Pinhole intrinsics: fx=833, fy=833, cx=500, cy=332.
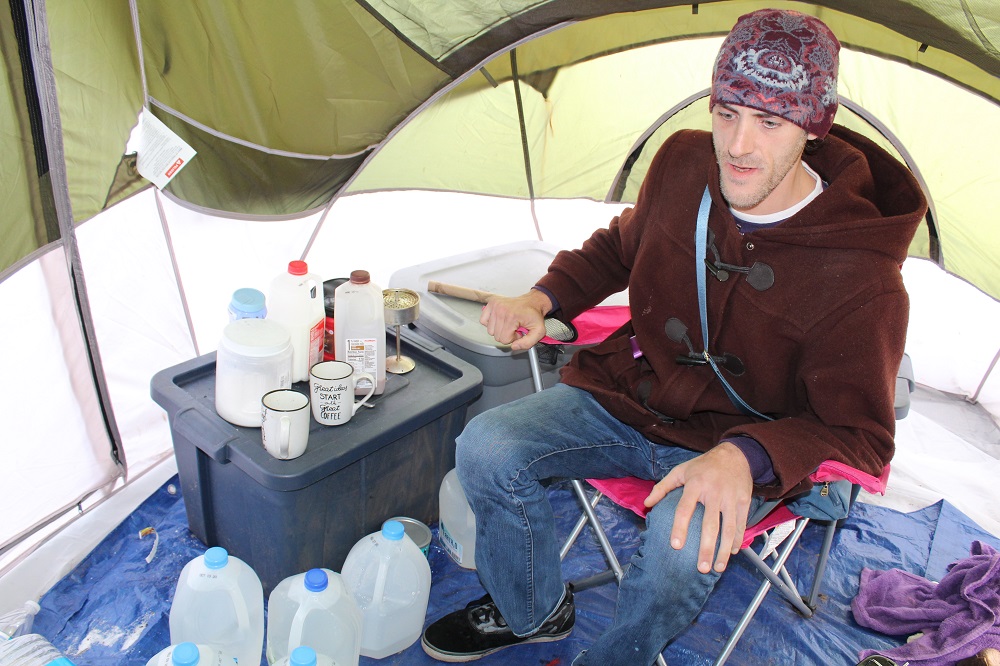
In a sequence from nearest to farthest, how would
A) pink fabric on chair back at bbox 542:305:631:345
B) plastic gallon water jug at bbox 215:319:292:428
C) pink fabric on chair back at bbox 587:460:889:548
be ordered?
pink fabric on chair back at bbox 587:460:889:548, plastic gallon water jug at bbox 215:319:292:428, pink fabric on chair back at bbox 542:305:631:345

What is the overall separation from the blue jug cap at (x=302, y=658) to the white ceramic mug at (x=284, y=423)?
0.51m

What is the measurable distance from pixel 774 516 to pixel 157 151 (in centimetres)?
189

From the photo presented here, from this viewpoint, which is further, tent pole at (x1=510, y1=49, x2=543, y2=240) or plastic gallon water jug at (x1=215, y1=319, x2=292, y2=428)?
tent pole at (x1=510, y1=49, x2=543, y2=240)

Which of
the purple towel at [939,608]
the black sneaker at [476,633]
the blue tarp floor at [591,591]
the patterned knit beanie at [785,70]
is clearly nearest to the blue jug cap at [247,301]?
the blue tarp floor at [591,591]

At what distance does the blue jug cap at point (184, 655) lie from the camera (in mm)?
1499

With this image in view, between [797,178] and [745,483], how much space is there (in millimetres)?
744

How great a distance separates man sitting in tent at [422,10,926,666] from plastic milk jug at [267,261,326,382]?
0.44 m

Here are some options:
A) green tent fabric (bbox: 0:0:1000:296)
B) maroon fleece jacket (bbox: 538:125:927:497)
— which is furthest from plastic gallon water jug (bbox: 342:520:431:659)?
green tent fabric (bbox: 0:0:1000:296)

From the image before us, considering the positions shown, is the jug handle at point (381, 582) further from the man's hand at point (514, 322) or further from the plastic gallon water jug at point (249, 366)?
the man's hand at point (514, 322)

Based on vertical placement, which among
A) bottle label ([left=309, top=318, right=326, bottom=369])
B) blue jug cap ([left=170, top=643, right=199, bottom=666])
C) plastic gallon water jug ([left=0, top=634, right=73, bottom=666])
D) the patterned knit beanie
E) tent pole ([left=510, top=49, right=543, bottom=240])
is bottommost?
plastic gallon water jug ([left=0, top=634, right=73, bottom=666])

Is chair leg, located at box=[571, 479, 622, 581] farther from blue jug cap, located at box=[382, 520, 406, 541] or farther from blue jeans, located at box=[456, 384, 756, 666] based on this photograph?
blue jug cap, located at box=[382, 520, 406, 541]

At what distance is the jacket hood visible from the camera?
5.74 ft

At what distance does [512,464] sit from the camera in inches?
72.2

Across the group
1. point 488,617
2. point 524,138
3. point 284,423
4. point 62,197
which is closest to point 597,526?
point 488,617
